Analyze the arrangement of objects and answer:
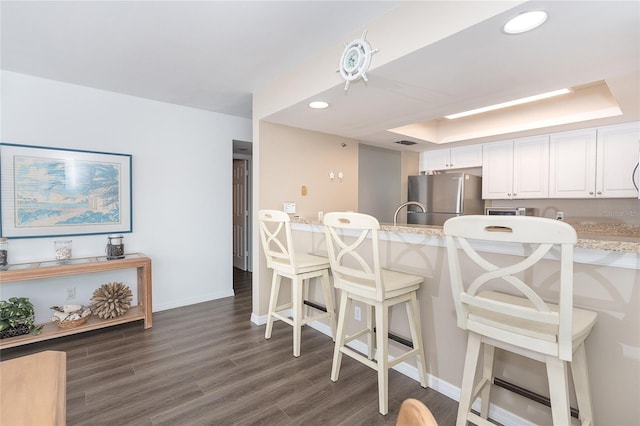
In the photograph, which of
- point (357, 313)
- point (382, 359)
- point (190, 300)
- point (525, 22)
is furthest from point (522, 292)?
point (190, 300)

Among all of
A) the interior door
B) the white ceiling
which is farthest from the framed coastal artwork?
the interior door

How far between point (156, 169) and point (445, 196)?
3.66 metres

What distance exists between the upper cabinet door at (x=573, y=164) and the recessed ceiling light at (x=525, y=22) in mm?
2590

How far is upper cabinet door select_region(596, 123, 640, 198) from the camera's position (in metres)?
2.96

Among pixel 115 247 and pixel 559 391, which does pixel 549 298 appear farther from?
pixel 115 247

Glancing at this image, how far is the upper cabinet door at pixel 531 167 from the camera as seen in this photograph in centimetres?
355

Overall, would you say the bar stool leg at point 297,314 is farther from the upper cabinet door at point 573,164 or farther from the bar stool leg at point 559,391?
the upper cabinet door at point 573,164

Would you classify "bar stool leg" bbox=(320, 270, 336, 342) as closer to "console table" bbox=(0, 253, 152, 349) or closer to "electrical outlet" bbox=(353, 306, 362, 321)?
"electrical outlet" bbox=(353, 306, 362, 321)

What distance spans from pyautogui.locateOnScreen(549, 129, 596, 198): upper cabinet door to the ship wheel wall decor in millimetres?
2834

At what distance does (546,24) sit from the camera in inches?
54.6

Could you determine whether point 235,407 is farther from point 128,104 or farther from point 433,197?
point 433,197

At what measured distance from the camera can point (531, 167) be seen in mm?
3658

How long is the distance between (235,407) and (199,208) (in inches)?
96.6

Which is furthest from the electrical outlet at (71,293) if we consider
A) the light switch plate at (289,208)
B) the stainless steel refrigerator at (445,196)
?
the stainless steel refrigerator at (445,196)
